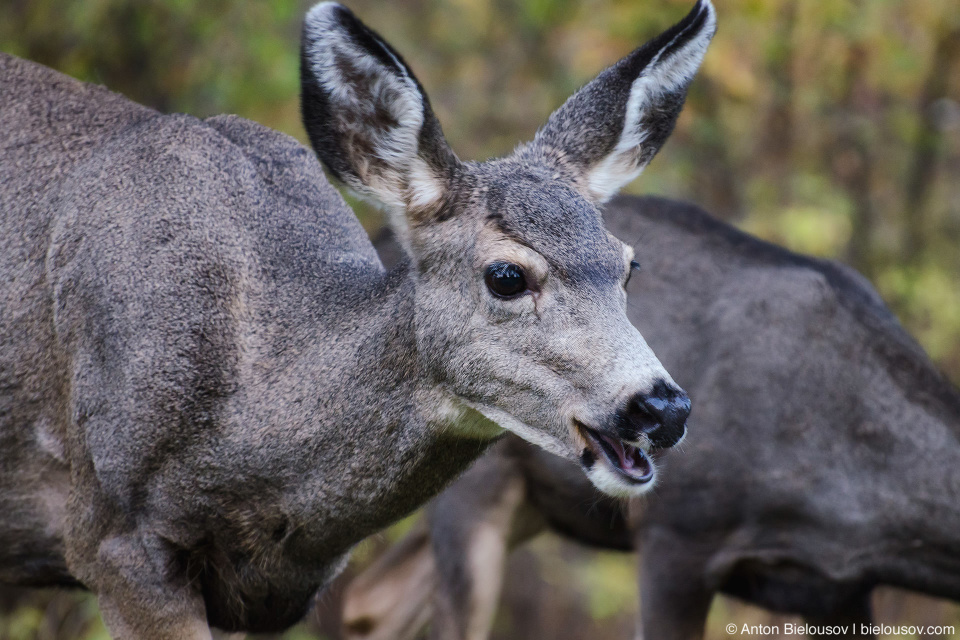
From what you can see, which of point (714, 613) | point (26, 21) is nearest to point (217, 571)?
point (26, 21)

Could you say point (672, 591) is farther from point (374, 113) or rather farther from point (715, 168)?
point (715, 168)

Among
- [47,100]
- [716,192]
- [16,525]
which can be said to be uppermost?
[47,100]

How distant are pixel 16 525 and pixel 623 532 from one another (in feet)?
11.3

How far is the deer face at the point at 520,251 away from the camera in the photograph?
151 inches

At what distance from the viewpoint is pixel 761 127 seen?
11.4m

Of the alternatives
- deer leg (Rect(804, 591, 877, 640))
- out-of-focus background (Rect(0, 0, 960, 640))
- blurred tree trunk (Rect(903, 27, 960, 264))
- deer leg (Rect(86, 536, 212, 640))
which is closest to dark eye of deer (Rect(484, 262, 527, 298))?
deer leg (Rect(86, 536, 212, 640))

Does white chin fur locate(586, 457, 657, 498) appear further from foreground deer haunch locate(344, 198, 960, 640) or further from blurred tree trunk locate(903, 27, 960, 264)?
blurred tree trunk locate(903, 27, 960, 264)

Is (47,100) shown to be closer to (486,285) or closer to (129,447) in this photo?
(129,447)

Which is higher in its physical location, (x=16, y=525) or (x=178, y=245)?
(x=178, y=245)

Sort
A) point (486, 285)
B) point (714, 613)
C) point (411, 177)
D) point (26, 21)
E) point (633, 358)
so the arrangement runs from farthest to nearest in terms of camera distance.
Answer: point (714, 613) → point (26, 21) → point (411, 177) → point (486, 285) → point (633, 358)

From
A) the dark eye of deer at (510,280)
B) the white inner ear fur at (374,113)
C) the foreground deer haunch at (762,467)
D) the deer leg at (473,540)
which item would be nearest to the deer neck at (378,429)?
the white inner ear fur at (374,113)

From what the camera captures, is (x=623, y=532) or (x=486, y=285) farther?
(x=623, y=532)

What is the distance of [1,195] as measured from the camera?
494 centimetres

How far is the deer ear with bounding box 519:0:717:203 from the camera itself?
467 cm
